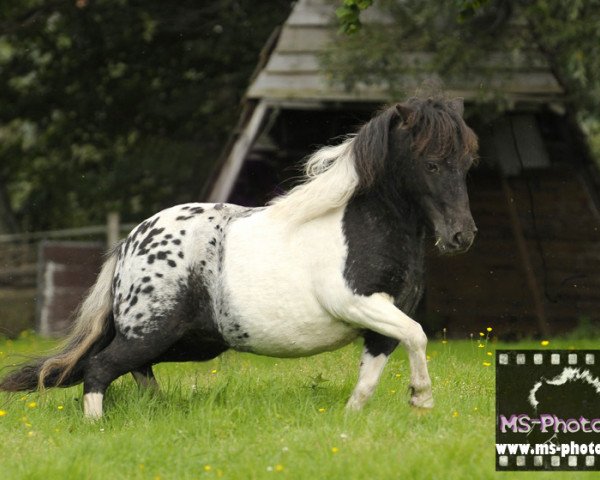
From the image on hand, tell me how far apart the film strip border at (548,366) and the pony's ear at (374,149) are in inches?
52.8

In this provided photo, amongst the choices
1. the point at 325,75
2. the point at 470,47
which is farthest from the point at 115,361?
the point at 470,47

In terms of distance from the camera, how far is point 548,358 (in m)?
6.39

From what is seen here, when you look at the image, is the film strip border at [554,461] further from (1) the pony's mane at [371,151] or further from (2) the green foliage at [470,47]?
(2) the green foliage at [470,47]

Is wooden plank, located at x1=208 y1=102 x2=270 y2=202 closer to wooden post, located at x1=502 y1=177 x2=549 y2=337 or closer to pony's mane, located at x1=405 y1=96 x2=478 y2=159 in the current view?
wooden post, located at x1=502 y1=177 x2=549 y2=337

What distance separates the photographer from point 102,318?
763cm

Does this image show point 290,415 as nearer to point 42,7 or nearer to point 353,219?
point 353,219

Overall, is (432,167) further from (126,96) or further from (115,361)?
(126,96)

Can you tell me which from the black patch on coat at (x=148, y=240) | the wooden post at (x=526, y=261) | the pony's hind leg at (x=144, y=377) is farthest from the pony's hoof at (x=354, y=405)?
the wooden post at (x=526, y=261)

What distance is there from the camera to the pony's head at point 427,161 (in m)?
6.62

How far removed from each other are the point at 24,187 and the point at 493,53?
12.5m

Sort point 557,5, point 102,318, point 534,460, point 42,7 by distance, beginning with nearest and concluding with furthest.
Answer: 1. point 534,460
2. point 102,318
3. point 557,5
4. point 42,7

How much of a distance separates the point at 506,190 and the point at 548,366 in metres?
8.37

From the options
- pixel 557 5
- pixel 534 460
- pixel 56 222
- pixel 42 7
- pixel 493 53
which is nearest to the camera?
pixel 534 460

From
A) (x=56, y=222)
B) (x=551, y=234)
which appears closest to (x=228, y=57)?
(x=56, y=222)
